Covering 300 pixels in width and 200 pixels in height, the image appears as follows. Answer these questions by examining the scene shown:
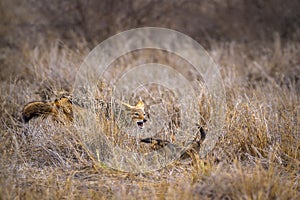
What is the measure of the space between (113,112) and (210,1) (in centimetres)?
716

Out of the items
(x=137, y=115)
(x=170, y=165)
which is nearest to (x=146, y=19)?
(x=137, y=115)

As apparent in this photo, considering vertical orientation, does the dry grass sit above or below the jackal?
below

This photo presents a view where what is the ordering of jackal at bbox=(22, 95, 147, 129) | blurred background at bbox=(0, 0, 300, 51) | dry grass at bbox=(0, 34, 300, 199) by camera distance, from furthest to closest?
1. blurred background at bbox=(0, 0, 300, 51)
2. jackal at bbox=(22, 95, 147, 129)
3. dry grass at bbox=(0, 34, 300, 199)

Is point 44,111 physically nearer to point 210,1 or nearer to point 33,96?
point 33,96

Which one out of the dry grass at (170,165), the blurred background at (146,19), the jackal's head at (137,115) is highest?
the blurred background at (146,19)

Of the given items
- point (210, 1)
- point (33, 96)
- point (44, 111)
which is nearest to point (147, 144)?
point (44, 111)

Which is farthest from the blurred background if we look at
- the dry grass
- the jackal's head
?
the jackal's head

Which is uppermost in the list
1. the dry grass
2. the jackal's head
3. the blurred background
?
the blurred background

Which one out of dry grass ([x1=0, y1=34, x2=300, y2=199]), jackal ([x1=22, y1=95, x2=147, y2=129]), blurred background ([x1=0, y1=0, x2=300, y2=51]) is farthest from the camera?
blurred background ([x1=0, y1=0, x2=300, y2=51])

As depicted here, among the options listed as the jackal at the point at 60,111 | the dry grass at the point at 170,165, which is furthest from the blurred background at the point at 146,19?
the jackal at the point at 60,111

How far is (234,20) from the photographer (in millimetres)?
11594

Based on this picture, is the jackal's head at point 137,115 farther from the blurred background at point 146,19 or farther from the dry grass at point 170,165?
the blurred background at point 146,19

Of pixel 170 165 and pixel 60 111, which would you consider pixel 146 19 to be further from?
pixel 170 165

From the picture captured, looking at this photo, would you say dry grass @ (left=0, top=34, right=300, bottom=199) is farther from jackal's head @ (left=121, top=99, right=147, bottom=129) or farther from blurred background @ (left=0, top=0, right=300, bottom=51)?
blurred background @ (left=0, top=0, right=300, bottom=51)
